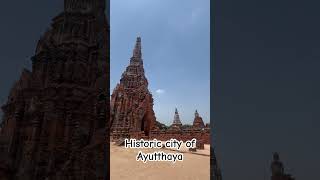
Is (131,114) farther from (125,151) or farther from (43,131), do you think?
(43,131)

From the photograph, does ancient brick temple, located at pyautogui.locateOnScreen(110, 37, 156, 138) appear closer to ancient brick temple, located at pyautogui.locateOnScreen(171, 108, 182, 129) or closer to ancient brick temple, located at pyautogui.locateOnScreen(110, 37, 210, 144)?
ancient brick temple, located at pyautogui.locateOnScreen(110, 37, 210, 144)

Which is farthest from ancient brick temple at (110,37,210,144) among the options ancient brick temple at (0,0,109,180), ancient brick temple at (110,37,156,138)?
ancient brick temple at (0,0,109,180)

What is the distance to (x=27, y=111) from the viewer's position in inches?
726

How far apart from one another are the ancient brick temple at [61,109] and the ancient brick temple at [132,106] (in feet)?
22.5

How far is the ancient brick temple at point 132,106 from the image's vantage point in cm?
2619

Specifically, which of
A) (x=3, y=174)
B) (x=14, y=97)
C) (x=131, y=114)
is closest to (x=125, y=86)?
(x=131, y=114)

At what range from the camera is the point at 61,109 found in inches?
Result: 705

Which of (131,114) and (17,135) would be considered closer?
(17,135)

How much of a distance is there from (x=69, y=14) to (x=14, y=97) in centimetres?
605

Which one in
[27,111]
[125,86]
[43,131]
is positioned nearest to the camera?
[43,131]

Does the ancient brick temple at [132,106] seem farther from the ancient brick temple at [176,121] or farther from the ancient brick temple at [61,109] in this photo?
the ancient brick temple at [61,109]

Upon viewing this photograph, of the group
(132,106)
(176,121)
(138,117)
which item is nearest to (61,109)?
(138,117)

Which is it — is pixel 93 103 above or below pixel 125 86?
below

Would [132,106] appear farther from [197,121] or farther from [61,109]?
[61,109]
